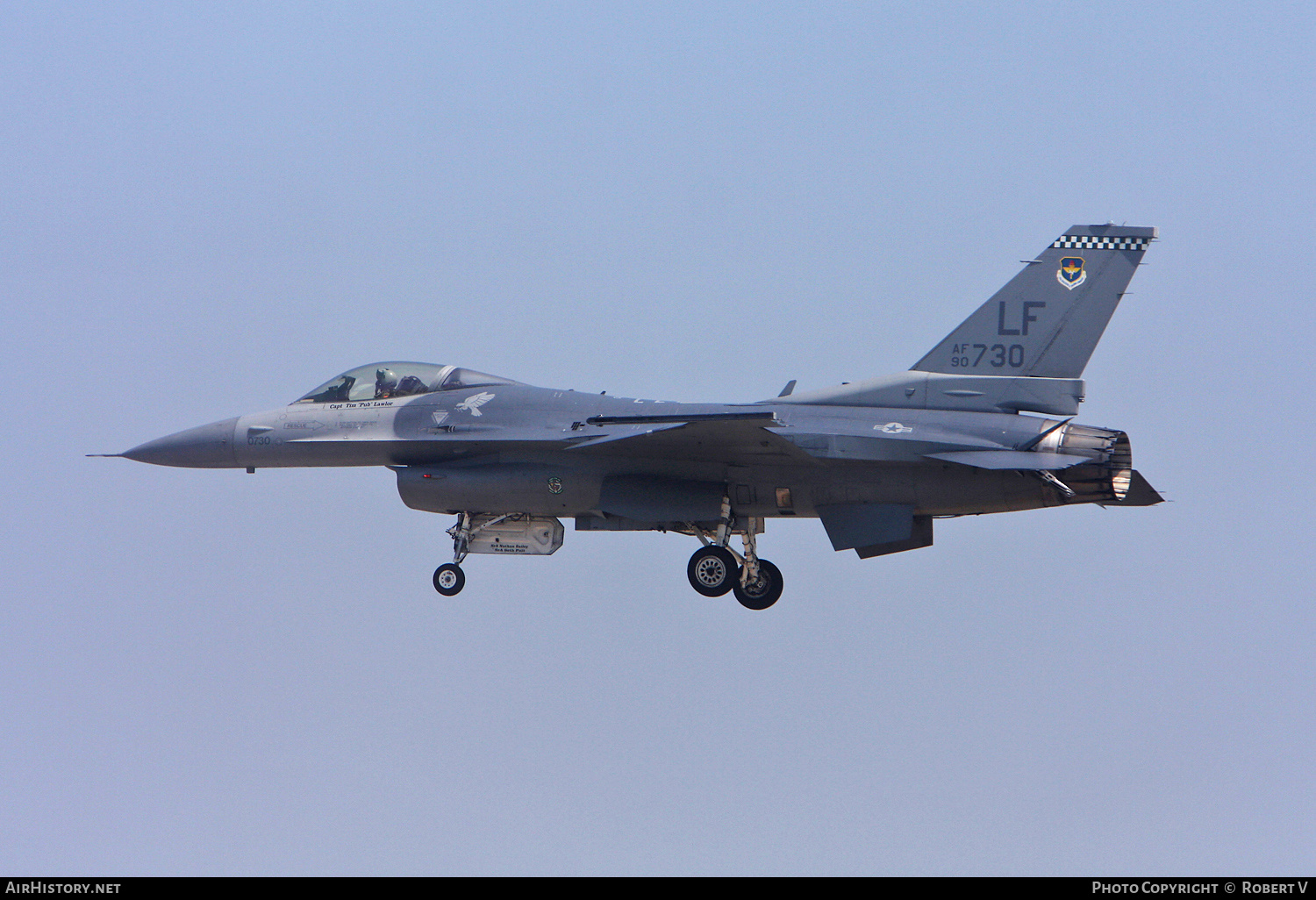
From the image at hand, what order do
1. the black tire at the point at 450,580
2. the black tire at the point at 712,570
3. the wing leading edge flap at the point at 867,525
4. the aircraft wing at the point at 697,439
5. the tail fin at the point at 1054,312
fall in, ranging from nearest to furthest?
the aircraft wing at the point at 697,439 < the wing leading edge flap at the point at 867,525 < the tail fin at the point at 1054,312 < the black tire at the point at 712,570 < the black tire at the point at 450,580

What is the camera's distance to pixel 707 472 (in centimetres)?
1761

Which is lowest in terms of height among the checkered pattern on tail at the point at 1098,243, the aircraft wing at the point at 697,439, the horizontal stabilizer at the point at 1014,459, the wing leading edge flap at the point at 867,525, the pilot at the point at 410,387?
the wing leading edge flap at the point at 867,525

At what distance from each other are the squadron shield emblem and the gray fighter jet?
20mm

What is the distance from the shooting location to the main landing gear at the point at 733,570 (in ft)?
59.2

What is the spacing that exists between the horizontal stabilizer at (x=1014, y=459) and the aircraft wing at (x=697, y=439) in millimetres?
1627

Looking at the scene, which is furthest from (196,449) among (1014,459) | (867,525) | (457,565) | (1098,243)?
(1098,243)

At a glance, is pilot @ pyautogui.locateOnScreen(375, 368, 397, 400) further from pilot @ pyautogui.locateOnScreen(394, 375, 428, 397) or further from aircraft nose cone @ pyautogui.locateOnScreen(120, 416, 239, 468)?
aircraft nose cone @ pyautogui.locateOnScreen(120, 416, 239, 468)

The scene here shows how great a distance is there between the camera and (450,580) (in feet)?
61.4

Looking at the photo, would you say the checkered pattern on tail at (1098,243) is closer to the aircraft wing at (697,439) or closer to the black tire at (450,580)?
the aircraft wing at (697,439)

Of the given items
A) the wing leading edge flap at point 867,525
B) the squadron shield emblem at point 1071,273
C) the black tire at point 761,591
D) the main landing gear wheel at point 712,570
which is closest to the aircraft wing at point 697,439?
the wing leading edge flap at point 867,525

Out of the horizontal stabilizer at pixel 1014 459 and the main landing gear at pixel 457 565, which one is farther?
the main landing gear at pixel 457 565

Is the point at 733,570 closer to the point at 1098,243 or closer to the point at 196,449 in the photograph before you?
the point at 1098,243

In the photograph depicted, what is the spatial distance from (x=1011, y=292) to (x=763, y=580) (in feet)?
14.2
